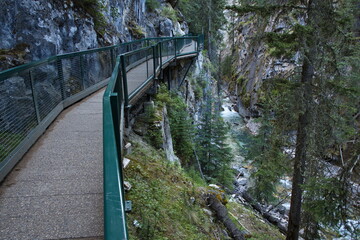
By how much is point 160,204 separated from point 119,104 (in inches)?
90.8

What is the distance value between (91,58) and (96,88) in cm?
108

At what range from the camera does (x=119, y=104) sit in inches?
208

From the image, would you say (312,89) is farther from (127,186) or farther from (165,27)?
(165,27)

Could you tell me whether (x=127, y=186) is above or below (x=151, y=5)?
below

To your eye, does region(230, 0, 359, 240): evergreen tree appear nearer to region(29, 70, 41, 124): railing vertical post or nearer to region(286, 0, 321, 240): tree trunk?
region(286, 0, 321, 240): tree trunk

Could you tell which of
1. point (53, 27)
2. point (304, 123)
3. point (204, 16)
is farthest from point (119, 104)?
point (204, 16)

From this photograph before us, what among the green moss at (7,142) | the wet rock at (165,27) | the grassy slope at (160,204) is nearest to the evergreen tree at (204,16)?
the wet rock at (165,27)

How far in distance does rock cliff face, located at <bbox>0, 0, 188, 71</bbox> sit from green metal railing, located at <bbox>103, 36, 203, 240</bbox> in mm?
3133

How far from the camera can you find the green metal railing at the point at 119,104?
122 cm

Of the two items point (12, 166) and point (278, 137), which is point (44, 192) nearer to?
point (12, 166)

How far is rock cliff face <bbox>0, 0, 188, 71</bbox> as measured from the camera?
7.42 metres

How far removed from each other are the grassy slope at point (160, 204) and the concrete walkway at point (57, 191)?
3.46 feet

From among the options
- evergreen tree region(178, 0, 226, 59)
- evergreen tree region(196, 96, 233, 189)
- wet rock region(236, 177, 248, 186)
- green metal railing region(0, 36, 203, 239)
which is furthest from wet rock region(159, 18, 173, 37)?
wet rock region(236, 177, 248, 186)

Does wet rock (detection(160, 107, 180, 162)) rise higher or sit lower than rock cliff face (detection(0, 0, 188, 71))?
lower
